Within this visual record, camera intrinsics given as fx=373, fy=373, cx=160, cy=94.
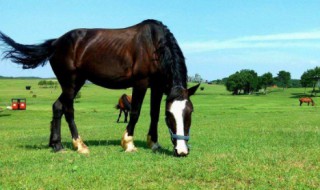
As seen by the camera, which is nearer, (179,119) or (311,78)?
(179,119)

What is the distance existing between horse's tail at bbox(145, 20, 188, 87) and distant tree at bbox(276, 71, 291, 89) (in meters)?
196

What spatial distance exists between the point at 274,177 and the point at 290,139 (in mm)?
5802

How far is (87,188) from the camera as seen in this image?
5871 mm

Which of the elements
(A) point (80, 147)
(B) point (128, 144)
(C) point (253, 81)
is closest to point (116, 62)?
(B) point (128, 144)

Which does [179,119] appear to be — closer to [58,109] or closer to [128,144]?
[128,144]

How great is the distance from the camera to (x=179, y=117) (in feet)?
26.2

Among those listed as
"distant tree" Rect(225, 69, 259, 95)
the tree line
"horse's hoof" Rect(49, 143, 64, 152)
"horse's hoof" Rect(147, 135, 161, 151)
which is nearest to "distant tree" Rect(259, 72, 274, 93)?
the tree line

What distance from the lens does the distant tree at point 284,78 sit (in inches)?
7667

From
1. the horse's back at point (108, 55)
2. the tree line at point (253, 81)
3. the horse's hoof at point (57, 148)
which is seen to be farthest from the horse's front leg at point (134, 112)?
the tree line at point (253, 81)

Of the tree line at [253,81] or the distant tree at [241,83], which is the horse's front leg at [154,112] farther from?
the distant tree at [241,83]

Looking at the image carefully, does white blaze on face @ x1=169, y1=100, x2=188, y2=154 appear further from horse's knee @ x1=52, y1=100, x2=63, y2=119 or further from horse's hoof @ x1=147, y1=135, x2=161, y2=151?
horse's knee @ x1=52, y1=100, x2=63, y2=119

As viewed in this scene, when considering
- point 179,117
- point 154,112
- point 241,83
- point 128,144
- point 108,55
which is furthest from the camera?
point 241,83

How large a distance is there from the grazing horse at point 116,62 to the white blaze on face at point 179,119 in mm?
464

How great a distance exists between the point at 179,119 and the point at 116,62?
2.65 metres
